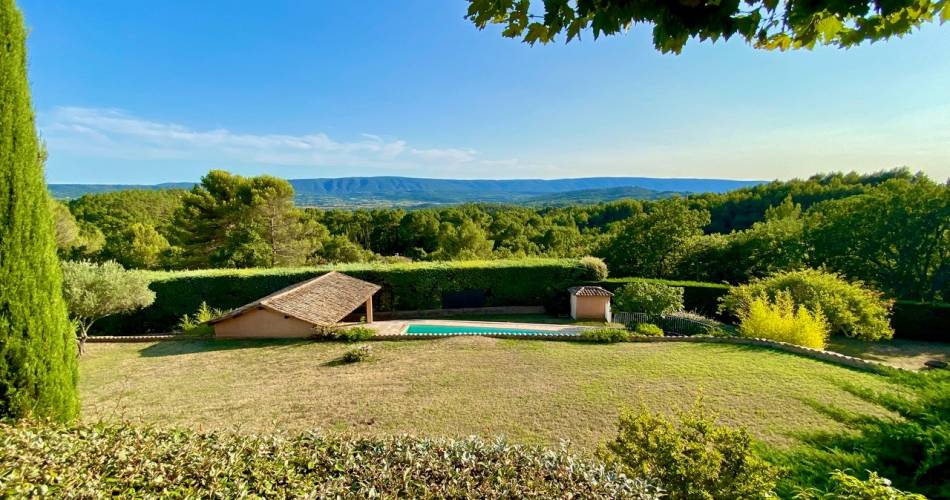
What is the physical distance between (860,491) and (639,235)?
27531 mm

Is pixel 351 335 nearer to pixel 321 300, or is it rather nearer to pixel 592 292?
pixel 321 300

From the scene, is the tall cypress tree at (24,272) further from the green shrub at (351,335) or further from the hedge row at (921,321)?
the hedge row at (921,321)

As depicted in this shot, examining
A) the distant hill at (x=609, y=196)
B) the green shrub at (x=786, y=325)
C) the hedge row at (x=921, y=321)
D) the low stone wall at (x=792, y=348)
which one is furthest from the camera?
the distant hill at (x=609, y=196)

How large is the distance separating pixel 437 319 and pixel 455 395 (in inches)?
472

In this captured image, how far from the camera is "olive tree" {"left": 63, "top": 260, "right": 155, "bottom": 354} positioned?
1222 centimetres

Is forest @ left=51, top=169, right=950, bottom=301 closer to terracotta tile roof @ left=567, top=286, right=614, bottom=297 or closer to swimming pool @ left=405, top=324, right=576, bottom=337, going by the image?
terracotta tile roof @ left=567, top=286, right=614, bottom=297

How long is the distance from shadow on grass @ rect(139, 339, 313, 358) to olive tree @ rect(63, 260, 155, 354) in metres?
1.90

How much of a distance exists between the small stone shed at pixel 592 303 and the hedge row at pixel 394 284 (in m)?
1.95

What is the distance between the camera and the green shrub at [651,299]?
18.4 metres

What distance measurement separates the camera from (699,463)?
339 centimetres

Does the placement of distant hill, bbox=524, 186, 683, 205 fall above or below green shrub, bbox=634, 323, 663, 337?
above

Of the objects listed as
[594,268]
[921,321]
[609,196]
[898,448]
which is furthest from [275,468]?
[609,196]

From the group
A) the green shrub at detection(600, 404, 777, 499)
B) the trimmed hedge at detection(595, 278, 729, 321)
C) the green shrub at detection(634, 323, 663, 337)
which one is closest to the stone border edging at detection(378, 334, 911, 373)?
the green shrub at detection(634, 323, 663, 337)

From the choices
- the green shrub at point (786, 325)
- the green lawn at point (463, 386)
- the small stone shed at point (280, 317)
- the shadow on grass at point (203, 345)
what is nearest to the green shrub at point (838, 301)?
the green shrub at point (786, 325)
